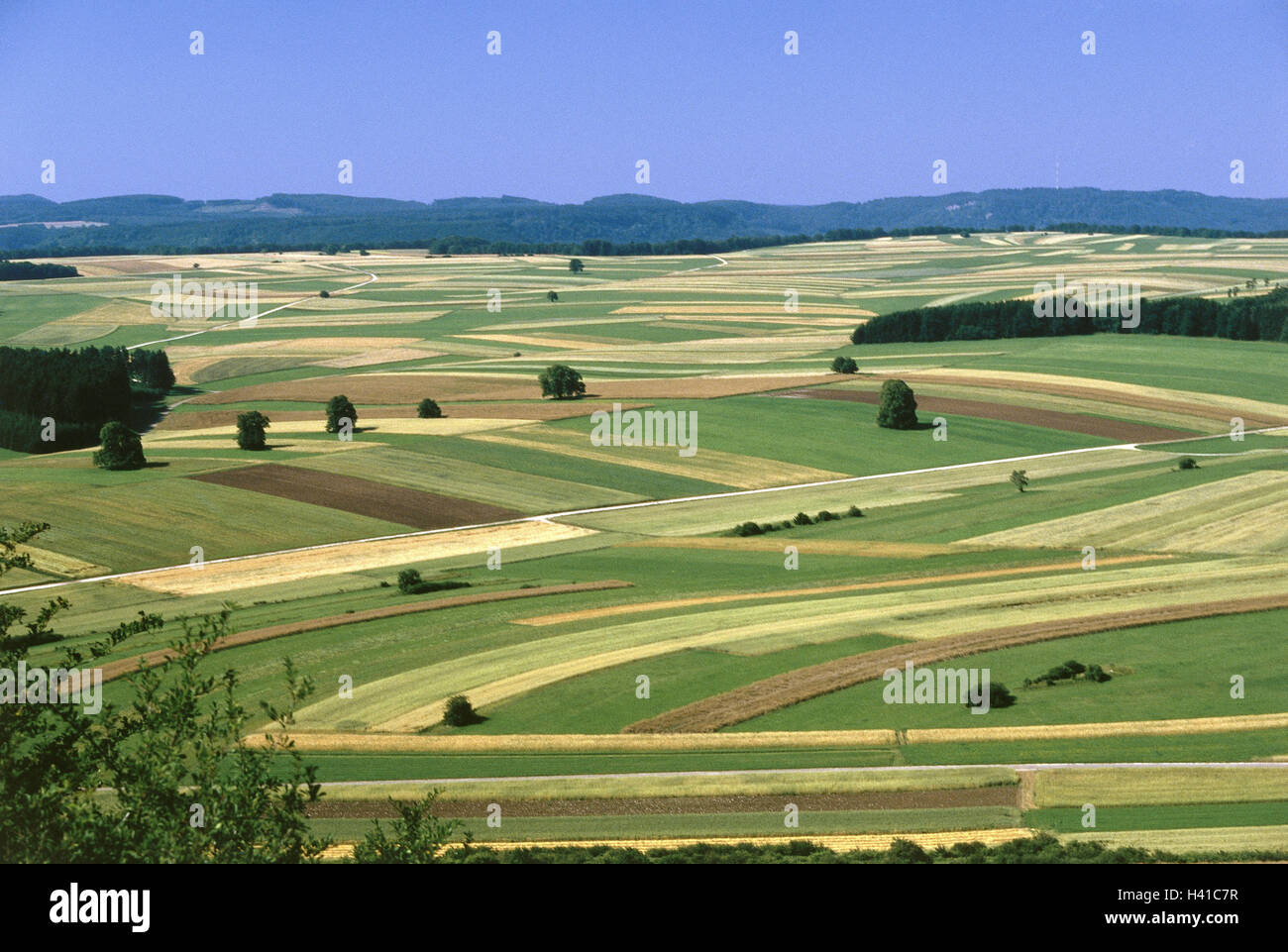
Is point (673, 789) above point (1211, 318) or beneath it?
beneath

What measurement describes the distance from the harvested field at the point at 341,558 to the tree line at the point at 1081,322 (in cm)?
8370

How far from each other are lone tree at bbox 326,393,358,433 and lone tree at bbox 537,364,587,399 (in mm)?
18298

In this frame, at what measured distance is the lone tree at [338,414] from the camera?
299 ft

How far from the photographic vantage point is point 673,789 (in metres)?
30.9

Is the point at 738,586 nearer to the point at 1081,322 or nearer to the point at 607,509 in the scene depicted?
the point at 607,509

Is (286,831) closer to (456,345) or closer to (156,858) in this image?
(156,858)

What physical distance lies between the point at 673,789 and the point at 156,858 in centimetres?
1955

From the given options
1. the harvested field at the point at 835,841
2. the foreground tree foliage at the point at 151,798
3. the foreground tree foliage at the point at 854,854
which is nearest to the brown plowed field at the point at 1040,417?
the harvested field at the point at 835,841

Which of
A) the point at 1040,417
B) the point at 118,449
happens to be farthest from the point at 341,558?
the point at 1040,417

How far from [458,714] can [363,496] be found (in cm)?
3596

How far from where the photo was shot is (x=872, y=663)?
139ft

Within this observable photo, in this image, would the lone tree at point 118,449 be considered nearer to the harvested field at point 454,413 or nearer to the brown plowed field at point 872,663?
the harvested field at point 454,413

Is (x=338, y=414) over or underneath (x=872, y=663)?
over

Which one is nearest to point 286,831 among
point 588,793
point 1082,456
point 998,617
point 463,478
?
point 588,793
